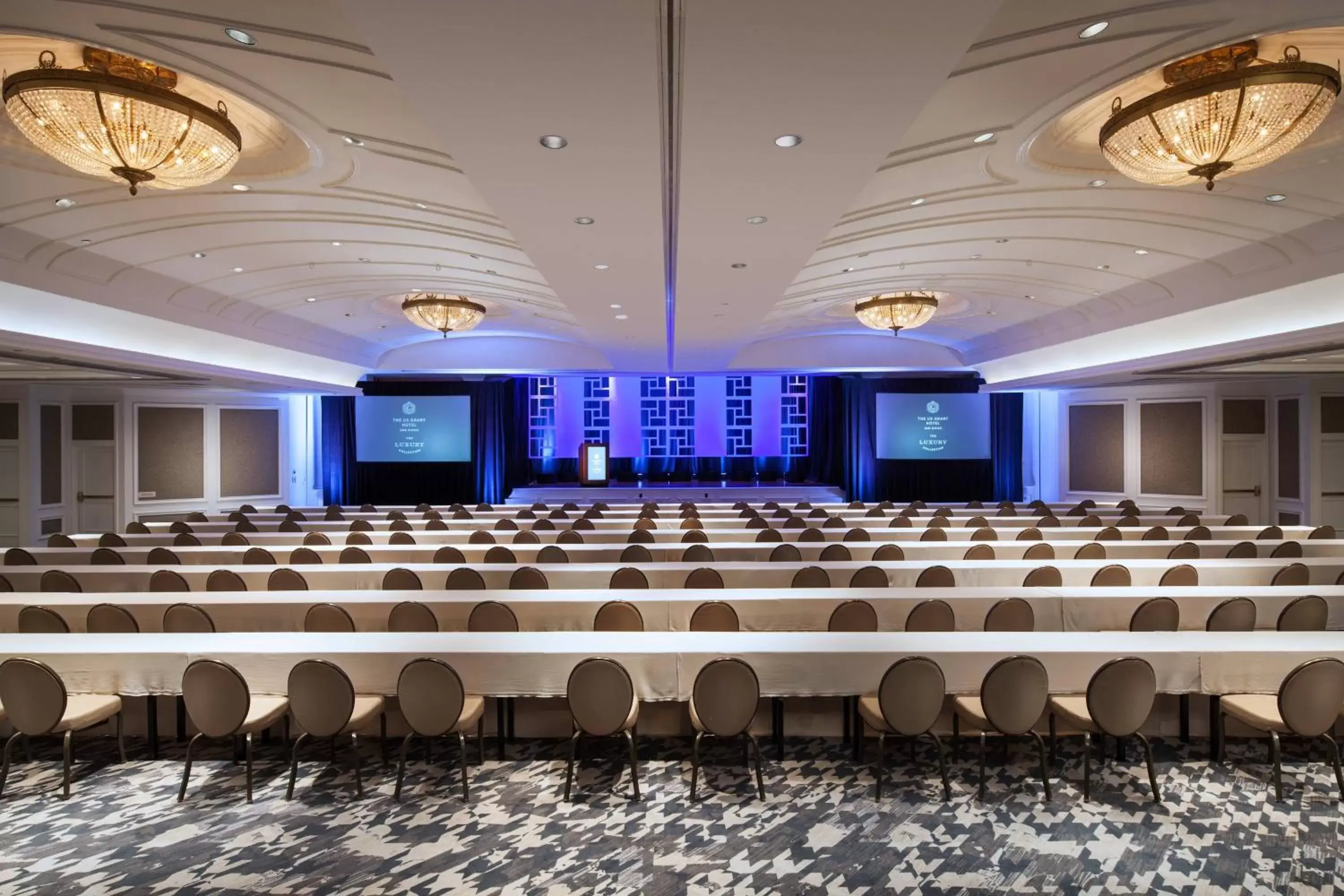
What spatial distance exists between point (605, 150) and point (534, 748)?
4.10 meters

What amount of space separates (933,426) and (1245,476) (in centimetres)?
684

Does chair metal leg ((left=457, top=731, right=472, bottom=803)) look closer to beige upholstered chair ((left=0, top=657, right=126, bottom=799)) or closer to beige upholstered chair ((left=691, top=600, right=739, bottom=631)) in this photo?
beige upholstered chair ((left=691, top=600, right=739, bottom=631))

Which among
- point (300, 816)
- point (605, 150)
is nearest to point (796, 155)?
point (605, 150)

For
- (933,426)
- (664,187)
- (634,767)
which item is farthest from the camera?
(933,426)

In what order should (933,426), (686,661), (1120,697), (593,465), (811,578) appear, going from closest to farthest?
(1120,697)
(686,661)
(811,578)
(933,426)
(593,465)

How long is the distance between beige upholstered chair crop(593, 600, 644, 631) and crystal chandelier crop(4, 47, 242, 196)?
13.9ft

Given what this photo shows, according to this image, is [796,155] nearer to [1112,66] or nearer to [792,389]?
[1112,66]

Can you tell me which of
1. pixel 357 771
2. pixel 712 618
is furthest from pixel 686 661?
pixel 357 771

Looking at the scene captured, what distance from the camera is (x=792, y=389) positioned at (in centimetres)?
2030

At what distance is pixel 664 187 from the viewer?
4695mm

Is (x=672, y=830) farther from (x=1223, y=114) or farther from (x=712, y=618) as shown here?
(x=1223, y=114)

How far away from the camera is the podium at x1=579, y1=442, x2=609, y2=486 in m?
19.7

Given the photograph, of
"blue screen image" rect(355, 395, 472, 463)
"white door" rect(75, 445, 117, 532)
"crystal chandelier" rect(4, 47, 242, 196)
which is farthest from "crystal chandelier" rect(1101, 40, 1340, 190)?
"white door" rect(75, 445, 117, 532)

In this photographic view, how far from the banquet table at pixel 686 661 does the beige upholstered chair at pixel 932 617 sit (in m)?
0.81
